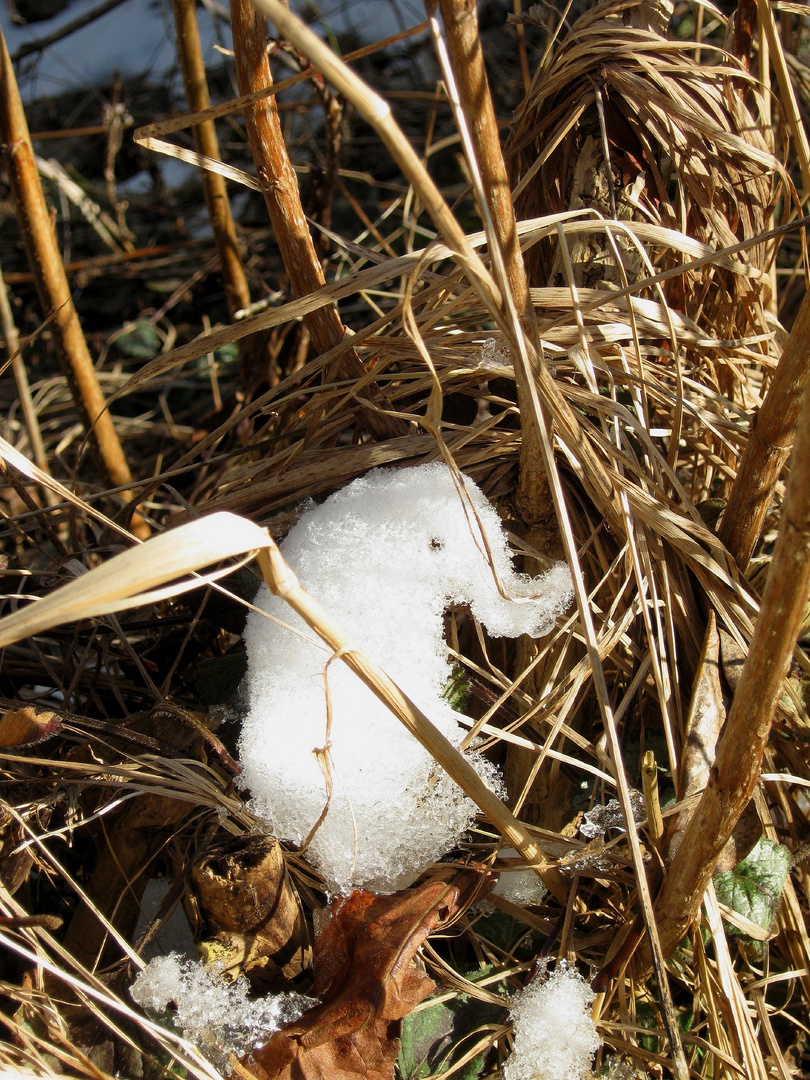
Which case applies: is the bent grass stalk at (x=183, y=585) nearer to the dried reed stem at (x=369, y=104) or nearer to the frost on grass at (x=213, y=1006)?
the dried reed stem at (x=369, y=104)

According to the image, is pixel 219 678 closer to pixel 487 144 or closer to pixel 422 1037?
pixel 422 1037

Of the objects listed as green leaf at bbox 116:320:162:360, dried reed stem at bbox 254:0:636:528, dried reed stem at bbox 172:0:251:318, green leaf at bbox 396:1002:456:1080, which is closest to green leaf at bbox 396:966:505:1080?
green leaf at bbox 396:1002:456:1080

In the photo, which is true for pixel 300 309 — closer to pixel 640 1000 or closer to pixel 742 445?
pixel 742 445

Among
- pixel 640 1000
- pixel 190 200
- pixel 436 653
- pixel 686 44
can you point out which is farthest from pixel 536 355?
pixel 190 200

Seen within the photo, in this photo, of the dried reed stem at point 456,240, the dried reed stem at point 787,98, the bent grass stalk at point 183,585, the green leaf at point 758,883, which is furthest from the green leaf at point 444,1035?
the dried reed stem at point 787,98

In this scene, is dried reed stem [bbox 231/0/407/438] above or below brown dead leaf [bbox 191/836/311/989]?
above

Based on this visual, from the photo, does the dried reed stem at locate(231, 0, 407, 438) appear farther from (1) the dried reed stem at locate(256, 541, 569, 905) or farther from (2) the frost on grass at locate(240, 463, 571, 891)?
(1) the dried reed stem at locate(256, 541, 569, 905)
